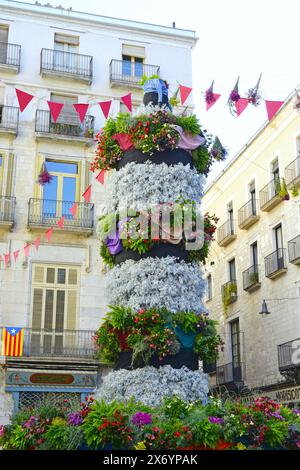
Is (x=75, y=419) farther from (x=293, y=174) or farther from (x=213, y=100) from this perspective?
(x=293, y=174)

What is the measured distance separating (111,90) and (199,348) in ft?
53.9

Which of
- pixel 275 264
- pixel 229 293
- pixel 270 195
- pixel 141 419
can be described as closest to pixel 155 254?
pixel 141 419

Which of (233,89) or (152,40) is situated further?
(152,40)

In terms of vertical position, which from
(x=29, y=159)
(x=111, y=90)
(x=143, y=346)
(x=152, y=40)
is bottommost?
(x=143, y=346)

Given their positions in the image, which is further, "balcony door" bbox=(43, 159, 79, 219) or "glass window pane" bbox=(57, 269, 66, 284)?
"balcony door" bbox=(43, 159, 79, 219)

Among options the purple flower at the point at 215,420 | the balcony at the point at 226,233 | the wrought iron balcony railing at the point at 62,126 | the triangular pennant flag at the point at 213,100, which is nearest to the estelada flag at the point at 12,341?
the wrought iron balcony railing at the point at 62,126

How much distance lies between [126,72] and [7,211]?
753cm

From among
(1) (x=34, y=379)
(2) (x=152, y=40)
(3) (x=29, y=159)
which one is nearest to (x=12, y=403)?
(1) (x=34, y=379)

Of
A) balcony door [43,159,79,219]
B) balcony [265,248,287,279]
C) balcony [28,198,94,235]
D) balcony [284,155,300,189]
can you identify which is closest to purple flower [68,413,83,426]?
balcony [28,198,94,235]

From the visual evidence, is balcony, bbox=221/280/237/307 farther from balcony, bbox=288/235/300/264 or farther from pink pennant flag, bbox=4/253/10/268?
pink pennant flag, bbox=4/253/10/268

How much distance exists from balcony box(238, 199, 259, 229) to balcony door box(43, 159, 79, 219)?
30.4ft

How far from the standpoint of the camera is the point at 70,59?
79.0 feet

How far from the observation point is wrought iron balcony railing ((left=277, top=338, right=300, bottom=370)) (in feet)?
76.2
